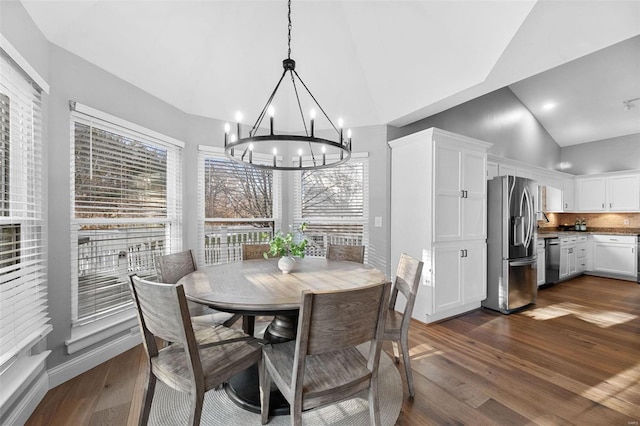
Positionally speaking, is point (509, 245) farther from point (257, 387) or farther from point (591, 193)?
point (591, 193)

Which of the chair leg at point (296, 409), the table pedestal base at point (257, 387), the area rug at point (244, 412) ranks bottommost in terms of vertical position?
the area rug at point (244, 412)

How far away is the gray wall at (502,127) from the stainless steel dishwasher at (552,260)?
1.68 meters

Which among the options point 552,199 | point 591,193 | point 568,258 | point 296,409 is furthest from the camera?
point 591,193

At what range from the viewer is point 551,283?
4.88 metres

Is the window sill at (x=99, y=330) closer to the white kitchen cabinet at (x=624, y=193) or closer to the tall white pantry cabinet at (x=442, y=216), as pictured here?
the tall white pantry cabinet at (x=442, y=216)

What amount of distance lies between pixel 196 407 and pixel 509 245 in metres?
3.83

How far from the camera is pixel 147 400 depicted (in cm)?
149

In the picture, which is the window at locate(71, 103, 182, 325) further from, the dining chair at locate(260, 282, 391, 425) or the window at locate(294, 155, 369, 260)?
the dining chair at locate(260, 282, 391, 425)

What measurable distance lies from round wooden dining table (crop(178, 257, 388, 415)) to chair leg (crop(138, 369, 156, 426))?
48cm

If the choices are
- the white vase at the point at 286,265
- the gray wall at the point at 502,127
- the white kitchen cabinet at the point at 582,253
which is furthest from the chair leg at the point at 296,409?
the white kitchen cabinet at the point at 582,253

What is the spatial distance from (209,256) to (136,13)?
2516 millimetres

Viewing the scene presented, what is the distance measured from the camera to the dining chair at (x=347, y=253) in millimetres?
2980

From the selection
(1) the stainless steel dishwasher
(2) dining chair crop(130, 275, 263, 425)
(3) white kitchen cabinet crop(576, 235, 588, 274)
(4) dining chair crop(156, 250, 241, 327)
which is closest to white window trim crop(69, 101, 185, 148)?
(4) dining chair crop(156, 250, 241, 327)

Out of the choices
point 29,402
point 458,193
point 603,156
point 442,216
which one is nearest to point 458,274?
point 442,216
